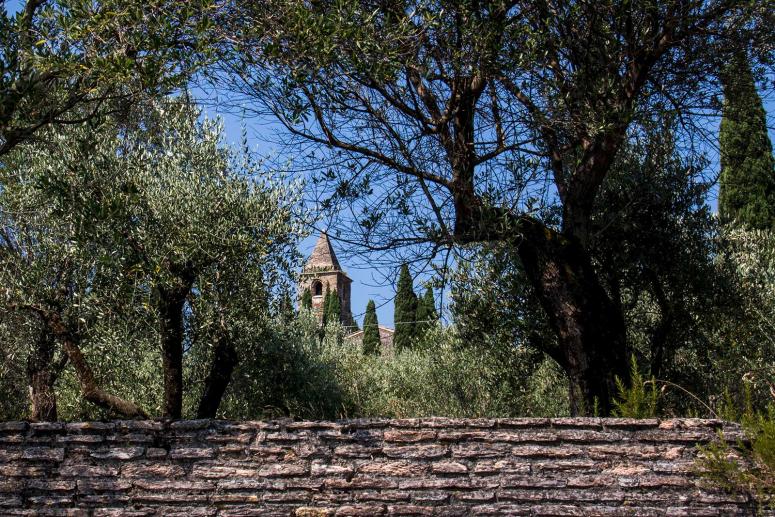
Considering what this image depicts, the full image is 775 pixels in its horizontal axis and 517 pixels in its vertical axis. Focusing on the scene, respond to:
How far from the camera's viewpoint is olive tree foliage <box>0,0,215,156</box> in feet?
18.9

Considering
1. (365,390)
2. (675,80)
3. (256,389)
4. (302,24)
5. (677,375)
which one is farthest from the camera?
(365,390)

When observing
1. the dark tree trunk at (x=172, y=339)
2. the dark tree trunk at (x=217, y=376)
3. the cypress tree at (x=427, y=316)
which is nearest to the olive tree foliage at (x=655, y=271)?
the cypress tree at (x=427, y=316)

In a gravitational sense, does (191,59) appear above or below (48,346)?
above

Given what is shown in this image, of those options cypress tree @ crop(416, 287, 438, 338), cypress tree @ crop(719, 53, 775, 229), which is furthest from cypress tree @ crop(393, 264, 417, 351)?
cypress tree @ crop(719, 53, 775, 229)

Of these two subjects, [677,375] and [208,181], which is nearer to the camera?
[208,181]

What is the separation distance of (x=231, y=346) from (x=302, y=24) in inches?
213

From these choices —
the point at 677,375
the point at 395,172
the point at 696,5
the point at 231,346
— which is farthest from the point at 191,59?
the point at 677,375

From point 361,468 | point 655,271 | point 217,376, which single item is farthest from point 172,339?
point 655,271

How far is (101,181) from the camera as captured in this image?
888cm

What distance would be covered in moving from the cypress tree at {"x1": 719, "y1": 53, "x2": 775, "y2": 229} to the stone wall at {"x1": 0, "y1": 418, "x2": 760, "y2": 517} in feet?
18.4

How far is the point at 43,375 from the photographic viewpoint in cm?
1065

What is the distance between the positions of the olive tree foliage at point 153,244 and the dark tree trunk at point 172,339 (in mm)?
17

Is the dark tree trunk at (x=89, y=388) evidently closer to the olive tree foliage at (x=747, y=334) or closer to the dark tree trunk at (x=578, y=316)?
the dark tree trunk at (x=578, y=316)

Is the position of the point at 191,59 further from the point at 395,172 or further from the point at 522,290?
the point at 522,290
